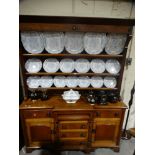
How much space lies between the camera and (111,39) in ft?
5.57

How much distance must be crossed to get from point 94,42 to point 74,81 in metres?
0.56

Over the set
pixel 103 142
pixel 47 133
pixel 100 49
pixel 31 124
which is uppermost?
pixel 100 49

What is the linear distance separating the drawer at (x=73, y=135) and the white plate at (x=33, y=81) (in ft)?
2.25

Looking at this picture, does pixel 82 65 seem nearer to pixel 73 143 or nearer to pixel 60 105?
pixel 60 105

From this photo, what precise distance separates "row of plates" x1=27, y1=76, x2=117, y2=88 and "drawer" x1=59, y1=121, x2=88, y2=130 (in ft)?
1.49

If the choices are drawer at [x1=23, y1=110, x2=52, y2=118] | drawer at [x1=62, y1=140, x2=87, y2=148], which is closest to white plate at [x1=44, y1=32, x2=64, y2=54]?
drawer at [x1=23, y1=110, x2=52, y2=118]

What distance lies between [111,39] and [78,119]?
1033 mm

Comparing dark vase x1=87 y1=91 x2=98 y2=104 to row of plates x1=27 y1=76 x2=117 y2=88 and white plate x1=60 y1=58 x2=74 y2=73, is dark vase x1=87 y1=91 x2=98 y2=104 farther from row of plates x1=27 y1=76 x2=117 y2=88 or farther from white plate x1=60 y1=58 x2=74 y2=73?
white plate x1=60 y1=58 x2=74 y2=73

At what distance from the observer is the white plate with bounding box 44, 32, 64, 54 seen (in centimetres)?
168

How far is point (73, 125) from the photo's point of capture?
178cm
